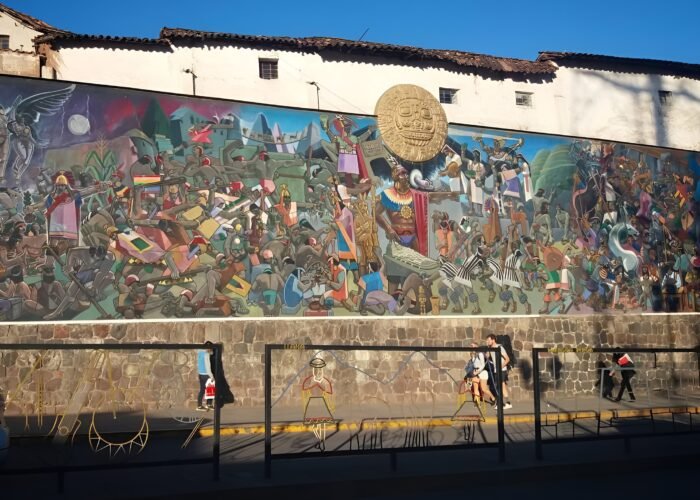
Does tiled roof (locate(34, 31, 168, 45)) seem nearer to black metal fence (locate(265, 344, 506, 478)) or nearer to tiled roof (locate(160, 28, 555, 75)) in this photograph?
tiled roof (locate(160, 28, 555, 75))

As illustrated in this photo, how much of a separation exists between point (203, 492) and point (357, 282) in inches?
466

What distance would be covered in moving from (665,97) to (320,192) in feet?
55.3

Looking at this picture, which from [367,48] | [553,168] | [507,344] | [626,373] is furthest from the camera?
[367,48]

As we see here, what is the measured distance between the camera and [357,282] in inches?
777

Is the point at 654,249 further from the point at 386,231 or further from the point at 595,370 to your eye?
the point at 595,370

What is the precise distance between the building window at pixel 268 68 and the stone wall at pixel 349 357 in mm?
8926

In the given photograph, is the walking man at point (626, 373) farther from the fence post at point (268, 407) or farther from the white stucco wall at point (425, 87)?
the white stucco wall at point (425, 87)

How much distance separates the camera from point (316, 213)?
19.4 metres

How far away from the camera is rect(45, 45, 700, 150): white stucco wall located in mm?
23312

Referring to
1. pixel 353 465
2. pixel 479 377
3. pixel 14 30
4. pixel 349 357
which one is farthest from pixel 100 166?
pixel 14 30

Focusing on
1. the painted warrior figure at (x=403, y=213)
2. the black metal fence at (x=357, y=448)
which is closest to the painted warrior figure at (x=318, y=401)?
the black metal fence at (x=357, y=448)

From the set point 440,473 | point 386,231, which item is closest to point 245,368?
point 386,231

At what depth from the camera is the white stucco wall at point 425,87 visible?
23.3m

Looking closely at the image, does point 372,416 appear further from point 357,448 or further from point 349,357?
point 349,357
